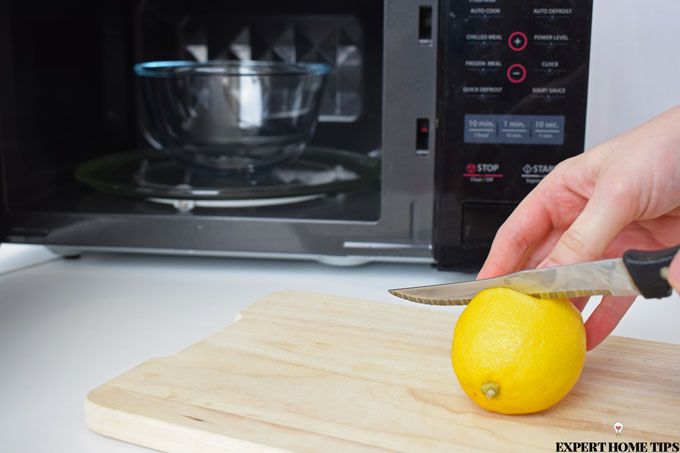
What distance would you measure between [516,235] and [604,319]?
0.10 m

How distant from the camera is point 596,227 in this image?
60 cm

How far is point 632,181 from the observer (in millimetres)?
615

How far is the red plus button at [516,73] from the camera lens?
2.86 ft

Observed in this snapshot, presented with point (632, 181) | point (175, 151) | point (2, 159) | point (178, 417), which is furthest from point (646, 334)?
point (2, 159)

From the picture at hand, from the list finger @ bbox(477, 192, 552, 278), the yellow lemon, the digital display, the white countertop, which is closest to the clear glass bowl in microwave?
the white countertop

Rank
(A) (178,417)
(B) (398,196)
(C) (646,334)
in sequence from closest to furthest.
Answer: (A) (178,417) < (C) (646,334) < (B) (398,196)

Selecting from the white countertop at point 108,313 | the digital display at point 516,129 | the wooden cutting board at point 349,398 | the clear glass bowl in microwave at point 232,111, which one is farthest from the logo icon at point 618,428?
the clear glass bowl in microwave at point 232,111

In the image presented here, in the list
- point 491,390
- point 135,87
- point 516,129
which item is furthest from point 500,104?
point 135,87

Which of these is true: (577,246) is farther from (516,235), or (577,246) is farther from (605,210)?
(516,235)

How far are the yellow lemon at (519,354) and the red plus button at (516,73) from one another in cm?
32

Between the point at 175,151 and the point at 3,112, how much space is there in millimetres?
216

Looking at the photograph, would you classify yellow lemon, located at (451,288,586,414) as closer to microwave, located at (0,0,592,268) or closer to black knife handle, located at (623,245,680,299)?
black knife handle, located at (623,245,680,299)

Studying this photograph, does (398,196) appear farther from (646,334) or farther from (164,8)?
(164,8)

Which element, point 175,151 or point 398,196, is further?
point 175,151
